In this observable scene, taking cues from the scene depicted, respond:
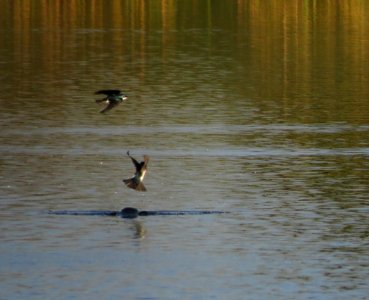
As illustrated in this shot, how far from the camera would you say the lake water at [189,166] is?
2183 cm

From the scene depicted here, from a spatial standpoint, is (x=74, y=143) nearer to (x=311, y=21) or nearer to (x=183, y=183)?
(x=183, y=183)

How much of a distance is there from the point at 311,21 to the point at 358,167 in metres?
38.2

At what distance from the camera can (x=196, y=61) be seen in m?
53.1

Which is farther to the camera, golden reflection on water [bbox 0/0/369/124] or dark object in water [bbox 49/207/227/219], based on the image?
golden reflection on water [bbox 0/0/369/124]

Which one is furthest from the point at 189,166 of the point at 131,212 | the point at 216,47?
the point at 216,47

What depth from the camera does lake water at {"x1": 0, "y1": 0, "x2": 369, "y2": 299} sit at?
859 inches

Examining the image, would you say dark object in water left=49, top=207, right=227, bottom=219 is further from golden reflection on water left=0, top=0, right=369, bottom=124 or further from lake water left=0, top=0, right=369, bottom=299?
golden reflection on water left=0, top=0, right=369, bottom=124

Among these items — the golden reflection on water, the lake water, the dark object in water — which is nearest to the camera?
the lake water

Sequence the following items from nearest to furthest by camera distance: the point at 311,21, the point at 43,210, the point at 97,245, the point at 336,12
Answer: the point at 97,245 → the point at 43,210 → the point at 311,21 → the point at 336,12

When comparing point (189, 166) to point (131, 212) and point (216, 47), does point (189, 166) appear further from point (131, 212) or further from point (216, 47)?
point (216, 47)

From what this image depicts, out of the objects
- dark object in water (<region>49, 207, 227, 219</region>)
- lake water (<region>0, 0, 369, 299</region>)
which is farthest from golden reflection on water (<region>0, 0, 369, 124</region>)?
dark object in water (<region>49, 207, 227, 219</region>)

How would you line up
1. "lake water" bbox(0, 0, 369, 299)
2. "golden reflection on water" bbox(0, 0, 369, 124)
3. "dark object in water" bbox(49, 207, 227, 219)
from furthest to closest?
"golden reflection on water" bbox(0, 0, 369, 124)
"dark object in water" bbox(49, 207, 227, 219)
"lake water" bbox(0, 0, 369, 299)

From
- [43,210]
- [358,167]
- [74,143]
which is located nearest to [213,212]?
Answer: [43,210]

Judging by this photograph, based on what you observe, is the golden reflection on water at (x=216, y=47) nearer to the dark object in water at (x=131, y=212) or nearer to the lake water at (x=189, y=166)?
the lake water at (x=189, y=166)
